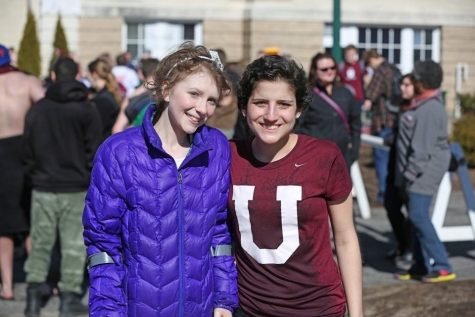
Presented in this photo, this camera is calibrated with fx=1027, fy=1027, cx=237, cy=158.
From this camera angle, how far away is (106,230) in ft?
13.1

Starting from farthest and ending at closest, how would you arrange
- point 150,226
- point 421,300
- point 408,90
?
point 408,90
point 421,300
point 150,226

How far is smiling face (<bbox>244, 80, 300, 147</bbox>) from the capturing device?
159 inches

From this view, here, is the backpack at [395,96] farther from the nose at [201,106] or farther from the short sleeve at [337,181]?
the nose at [201,106]

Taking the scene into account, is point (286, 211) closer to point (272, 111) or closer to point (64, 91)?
point (272, 111)

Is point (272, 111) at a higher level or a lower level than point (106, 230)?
higher

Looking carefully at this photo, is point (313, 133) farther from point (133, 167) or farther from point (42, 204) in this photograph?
point (133, 167)

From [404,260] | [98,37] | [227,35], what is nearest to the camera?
[404,260]

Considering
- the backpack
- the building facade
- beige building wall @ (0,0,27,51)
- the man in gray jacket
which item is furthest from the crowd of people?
beige building wall @ (0,0,27,51)

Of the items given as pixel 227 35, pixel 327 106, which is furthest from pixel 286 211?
pixel 227 35

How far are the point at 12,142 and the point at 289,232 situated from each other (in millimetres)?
5221

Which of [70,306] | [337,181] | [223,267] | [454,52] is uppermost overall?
[454,52]

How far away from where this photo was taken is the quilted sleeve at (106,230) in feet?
13.0

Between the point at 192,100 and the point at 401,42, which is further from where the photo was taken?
the point at 401,42

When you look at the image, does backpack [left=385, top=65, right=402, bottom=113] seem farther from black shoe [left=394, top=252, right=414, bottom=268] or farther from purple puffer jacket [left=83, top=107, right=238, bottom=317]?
purple puffer jacket [left=83, top=107, right=238, bottom=317]
